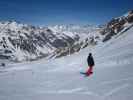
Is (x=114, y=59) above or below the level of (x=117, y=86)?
above

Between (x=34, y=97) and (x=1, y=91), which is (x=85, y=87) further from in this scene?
(x=1, y=91)

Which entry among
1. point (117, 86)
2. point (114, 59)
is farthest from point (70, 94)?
point (114, 59)

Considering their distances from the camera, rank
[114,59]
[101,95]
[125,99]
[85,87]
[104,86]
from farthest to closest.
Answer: [114,59] → [85,87] → [104,86] → [101,95] → [125,99]

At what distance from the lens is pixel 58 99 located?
12.6 metres

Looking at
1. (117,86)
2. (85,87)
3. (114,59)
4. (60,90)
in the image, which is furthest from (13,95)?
(114,59)

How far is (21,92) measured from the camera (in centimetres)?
1499

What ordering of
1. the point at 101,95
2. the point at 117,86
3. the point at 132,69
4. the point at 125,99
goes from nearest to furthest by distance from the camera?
the point at 125,99, the point at 101,95, the point at 117,86, the point at 132,69

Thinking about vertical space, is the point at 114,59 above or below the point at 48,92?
above

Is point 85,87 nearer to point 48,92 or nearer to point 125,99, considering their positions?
point 48,92

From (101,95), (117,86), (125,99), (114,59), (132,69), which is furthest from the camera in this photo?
(114,59)

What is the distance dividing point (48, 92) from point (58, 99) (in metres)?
2.23

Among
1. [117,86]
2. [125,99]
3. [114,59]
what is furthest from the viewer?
[114,59]

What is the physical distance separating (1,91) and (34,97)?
11.4ft

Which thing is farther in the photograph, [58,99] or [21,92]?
[21,92]
